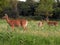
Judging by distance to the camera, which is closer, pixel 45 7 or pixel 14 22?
pixel 14 22

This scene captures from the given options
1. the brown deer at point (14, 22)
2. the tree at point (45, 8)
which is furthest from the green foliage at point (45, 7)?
the brown deer at point (14, 22)

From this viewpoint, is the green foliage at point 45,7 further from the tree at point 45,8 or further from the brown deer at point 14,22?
the brown deer at point 14,22

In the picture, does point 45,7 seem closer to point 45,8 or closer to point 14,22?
point 45,8

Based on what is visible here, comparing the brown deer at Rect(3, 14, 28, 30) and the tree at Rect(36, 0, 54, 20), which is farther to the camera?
the tree at Rect(36, 0, 54, 20)

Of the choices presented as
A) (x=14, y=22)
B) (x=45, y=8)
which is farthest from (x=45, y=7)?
(x=14, y=22)

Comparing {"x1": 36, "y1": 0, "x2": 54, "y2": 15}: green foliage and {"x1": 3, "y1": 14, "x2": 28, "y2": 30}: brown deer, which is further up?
{"x1": 3, "y1": 14, "x2": 28, "y2": 30}: brown deer

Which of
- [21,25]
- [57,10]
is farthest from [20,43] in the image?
[57,10]

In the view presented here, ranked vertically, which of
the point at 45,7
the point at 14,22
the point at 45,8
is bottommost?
the point at 45,8

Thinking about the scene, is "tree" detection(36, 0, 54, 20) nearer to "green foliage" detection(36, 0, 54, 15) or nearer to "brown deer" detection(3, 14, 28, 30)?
"green foliage" detection(36, 0, 54, 15)

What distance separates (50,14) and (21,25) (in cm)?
2917

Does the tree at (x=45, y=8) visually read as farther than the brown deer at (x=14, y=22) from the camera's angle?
Yes

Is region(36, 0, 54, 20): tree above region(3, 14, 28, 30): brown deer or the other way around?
Result: the other way around

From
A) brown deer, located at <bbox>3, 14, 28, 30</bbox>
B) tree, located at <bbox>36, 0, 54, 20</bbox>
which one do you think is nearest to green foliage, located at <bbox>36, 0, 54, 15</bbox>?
tree, located at <bbox>36, 0, 54, 20</bbox>

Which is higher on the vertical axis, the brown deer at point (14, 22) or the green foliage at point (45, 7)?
the brown deer at point (14, 22)
